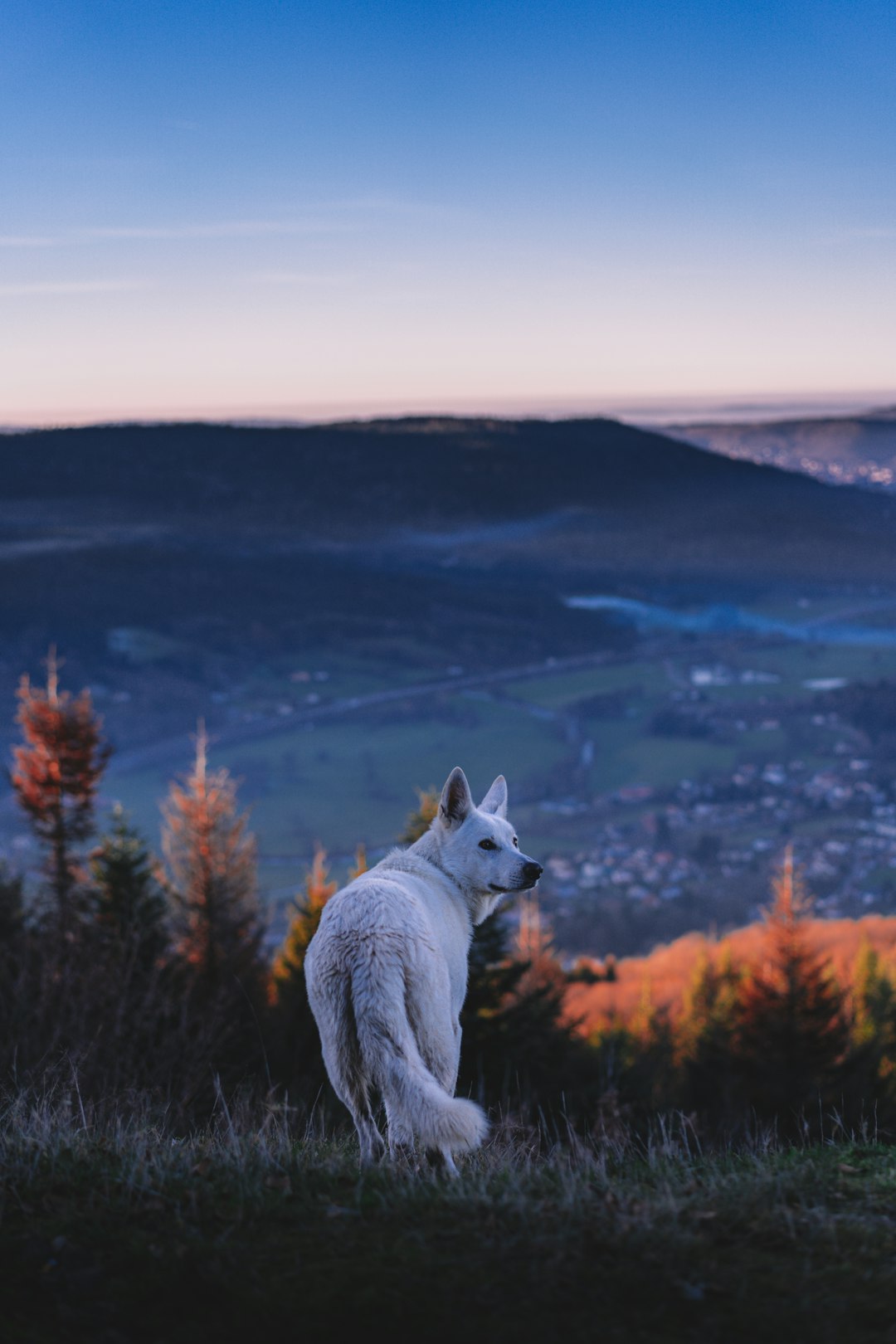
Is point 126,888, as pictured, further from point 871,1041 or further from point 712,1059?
point 871,1041

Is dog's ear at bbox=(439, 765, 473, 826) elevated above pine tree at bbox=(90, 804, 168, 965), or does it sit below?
above

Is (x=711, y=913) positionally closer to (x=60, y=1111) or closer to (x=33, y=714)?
(x=33, y=714)

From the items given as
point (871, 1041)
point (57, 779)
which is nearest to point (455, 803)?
point (871, 1041)

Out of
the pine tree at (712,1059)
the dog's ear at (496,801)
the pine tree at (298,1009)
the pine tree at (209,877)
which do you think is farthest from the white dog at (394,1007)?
the pine tree at (209,877)

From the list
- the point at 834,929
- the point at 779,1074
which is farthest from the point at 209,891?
the point at 834,929

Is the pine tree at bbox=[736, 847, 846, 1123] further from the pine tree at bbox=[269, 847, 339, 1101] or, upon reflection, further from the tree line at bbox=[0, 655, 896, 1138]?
the pine tree at bbox=[269, 847, 339, 1101]

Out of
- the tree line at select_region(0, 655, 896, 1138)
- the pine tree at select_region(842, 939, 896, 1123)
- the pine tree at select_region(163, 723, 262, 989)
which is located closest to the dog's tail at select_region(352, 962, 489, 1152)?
the pine tree at select_region(842, 939, 896, 1123)

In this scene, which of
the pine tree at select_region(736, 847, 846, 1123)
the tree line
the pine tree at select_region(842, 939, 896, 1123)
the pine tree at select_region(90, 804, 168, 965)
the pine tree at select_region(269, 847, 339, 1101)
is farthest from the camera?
the pine tree at select_region(736, 847, 846, 1123)
